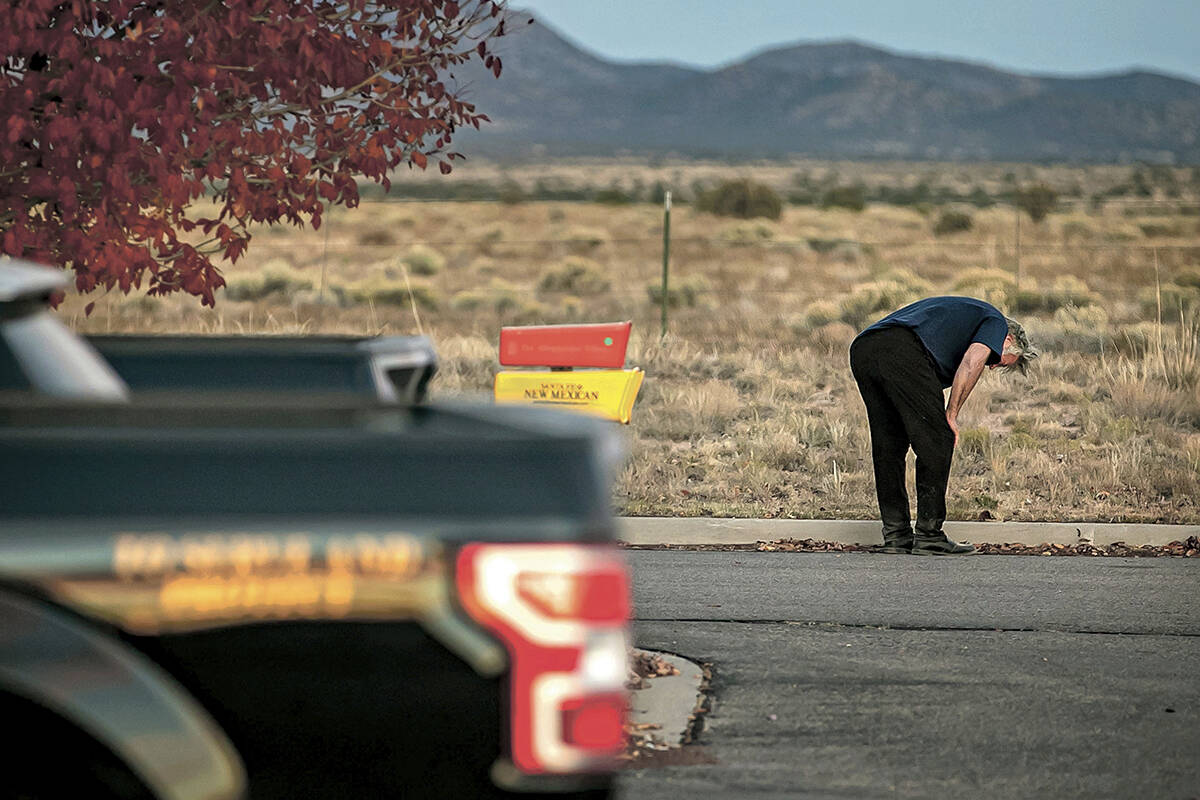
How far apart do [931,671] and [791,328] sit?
17281 mm

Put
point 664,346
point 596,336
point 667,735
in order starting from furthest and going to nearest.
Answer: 1. point 664,346
2. point 596,336
3. point 667,735

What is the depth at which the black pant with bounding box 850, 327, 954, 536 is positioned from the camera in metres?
9.48

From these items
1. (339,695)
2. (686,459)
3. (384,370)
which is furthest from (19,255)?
(686,459)

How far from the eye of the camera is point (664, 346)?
19.5 metres

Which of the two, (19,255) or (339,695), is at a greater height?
(19,255)

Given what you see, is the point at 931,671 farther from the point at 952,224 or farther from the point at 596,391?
the point at 952,224

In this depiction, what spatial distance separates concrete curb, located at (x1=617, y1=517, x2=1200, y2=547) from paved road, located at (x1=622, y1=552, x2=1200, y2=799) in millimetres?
541

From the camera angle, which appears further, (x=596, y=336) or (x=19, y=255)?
(x=596, y=336)

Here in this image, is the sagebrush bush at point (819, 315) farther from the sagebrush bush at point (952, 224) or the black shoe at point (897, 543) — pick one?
the sagebrush bush at point (952, 224)

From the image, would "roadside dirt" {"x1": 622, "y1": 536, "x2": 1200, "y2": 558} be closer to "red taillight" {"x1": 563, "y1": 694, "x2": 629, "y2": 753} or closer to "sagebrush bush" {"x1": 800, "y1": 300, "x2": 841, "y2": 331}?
"red taillight" {"x1": 563, "y1": 694, "x2": 629, "y2": 753}

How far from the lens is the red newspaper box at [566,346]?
7625 millimetres

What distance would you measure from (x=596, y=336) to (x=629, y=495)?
14.6 feet

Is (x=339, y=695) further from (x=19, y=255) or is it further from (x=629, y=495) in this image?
(x=629, y=495)

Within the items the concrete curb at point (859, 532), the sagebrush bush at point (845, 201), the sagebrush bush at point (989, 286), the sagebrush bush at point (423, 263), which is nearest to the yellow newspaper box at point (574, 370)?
the concrete curb at point (859, 532)
